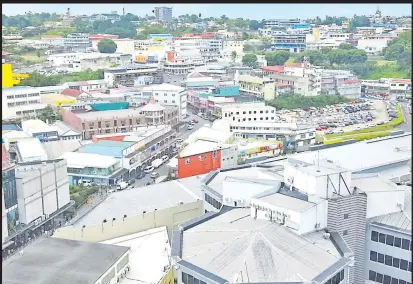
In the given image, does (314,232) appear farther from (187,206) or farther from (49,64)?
(49,64)

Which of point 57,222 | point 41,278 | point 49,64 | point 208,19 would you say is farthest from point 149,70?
point 208,19

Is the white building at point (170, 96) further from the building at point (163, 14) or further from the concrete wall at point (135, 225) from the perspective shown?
the building at point (163, 14)

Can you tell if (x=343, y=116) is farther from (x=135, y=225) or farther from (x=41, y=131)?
(x=135, y=225)

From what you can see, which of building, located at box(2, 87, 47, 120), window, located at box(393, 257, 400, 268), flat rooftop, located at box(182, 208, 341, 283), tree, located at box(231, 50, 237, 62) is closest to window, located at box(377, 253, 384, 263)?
window, located at box(393, 257, 400, 268)

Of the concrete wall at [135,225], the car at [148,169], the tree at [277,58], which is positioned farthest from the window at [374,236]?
the tree at [277,58]

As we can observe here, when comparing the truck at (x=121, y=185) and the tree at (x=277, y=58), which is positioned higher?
the tree at (x=277, y=58)

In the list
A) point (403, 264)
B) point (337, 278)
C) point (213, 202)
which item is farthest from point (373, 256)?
point (213, 202)

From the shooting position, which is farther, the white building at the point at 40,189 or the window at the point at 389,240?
the white building at the point at 40,189
